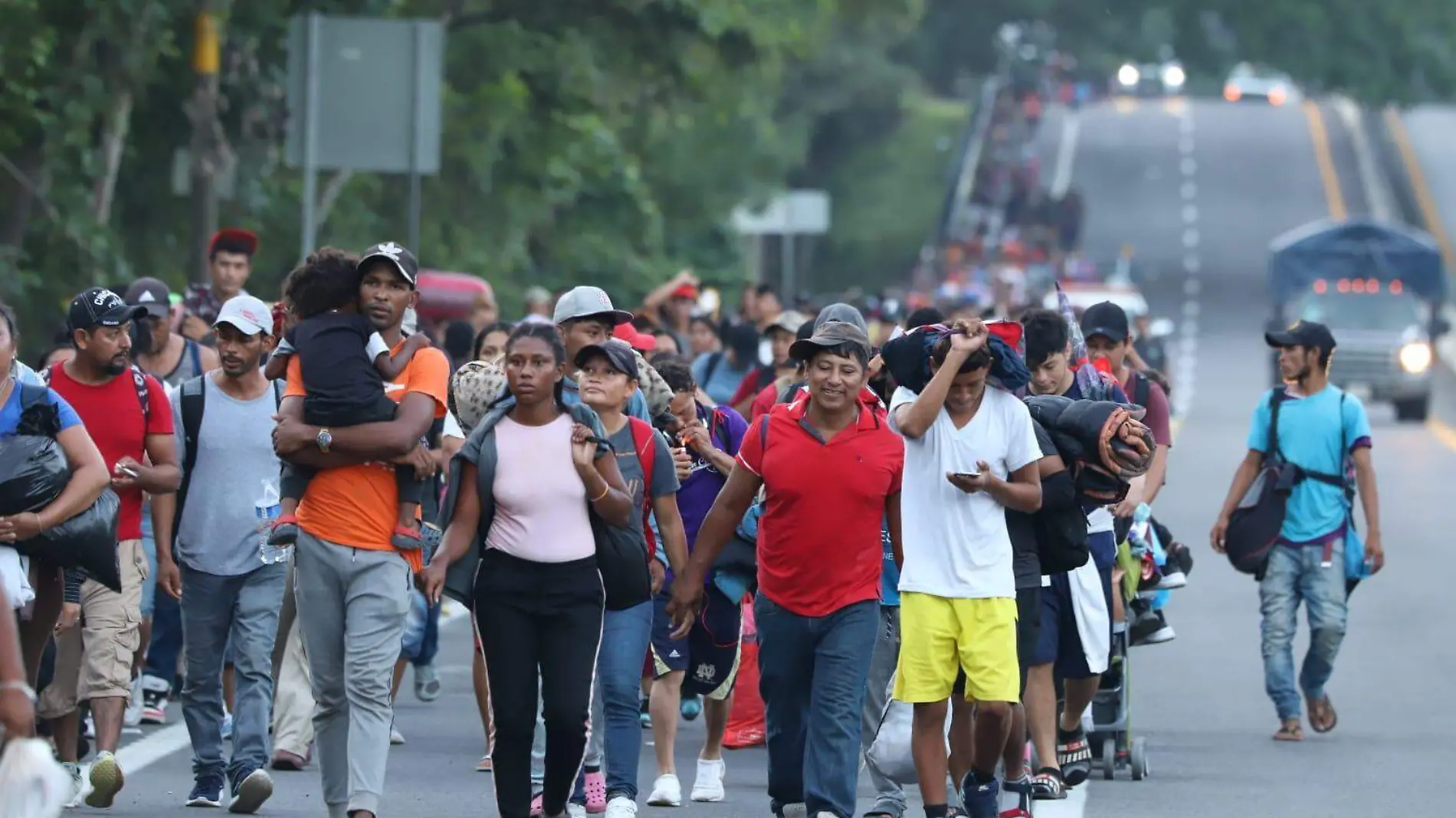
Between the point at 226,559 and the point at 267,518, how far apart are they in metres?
0.24

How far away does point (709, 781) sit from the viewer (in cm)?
1097

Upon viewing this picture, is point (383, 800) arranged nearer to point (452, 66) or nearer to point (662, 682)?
point (662, 682)

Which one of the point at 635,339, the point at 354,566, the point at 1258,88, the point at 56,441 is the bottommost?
the point at 354,566

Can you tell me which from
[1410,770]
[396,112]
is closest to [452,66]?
[396,112]

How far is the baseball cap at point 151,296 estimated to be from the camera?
40.8 ft

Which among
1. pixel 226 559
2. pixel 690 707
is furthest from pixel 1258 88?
pixel 226 559

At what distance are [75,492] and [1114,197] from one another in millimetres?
71888

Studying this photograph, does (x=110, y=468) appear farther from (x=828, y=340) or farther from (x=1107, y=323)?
(x=1107, y=323)

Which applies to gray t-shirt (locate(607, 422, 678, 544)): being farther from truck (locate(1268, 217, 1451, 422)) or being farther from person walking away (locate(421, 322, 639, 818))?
truck (locate(1268, 217, 1451, 422))

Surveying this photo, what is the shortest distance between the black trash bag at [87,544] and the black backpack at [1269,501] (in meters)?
5.49

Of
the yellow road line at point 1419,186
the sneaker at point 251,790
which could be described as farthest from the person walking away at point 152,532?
the yellow road line at point 1419,186

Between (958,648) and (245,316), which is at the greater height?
(245,316)

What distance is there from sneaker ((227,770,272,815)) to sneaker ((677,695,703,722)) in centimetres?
358

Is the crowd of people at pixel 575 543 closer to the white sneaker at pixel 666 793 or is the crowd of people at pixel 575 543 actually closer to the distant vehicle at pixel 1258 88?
the white sneaker at pixel 666 793
